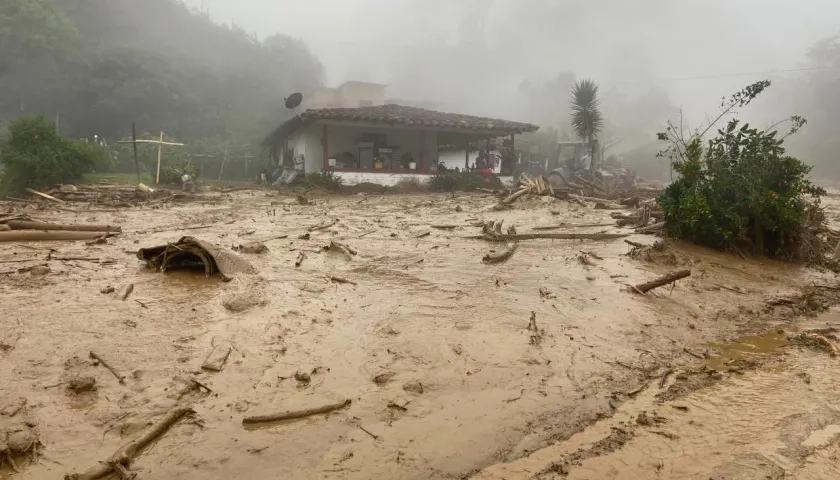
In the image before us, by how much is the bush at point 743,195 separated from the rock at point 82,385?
7793 mm

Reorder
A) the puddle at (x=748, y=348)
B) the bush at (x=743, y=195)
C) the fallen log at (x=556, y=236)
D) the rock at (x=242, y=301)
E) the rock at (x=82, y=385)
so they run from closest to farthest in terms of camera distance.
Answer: the rock at (x=82, y=385), the puddle at (x=748, y=348), the rock at (x=242, y=301), the bush at (x=743, y=195), the fallen log at (x=556, y=236)

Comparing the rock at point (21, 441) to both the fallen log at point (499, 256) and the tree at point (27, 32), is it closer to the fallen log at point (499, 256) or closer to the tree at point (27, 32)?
the fallen log at point (499, 256)

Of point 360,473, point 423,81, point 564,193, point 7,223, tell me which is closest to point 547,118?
point 423,81

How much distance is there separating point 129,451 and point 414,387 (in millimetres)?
1646

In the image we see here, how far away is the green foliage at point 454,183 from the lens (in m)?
20.0

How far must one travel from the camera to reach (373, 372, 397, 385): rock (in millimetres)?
3421

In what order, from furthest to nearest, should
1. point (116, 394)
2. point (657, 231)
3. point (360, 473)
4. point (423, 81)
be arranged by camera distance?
point (423, 81) < point (657, 231) < point (116, 394) < point (360, 473)

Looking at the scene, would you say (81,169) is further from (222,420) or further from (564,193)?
(222,420)

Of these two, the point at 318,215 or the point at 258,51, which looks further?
the point at 258,51

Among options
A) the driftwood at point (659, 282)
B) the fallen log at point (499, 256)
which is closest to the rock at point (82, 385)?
the fallen log at point (499, 256)

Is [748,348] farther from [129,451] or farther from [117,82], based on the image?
[117,82]

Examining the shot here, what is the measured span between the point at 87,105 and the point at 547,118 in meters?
38.5

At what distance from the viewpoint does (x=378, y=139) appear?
74.2 ft

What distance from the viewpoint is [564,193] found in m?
15.3
